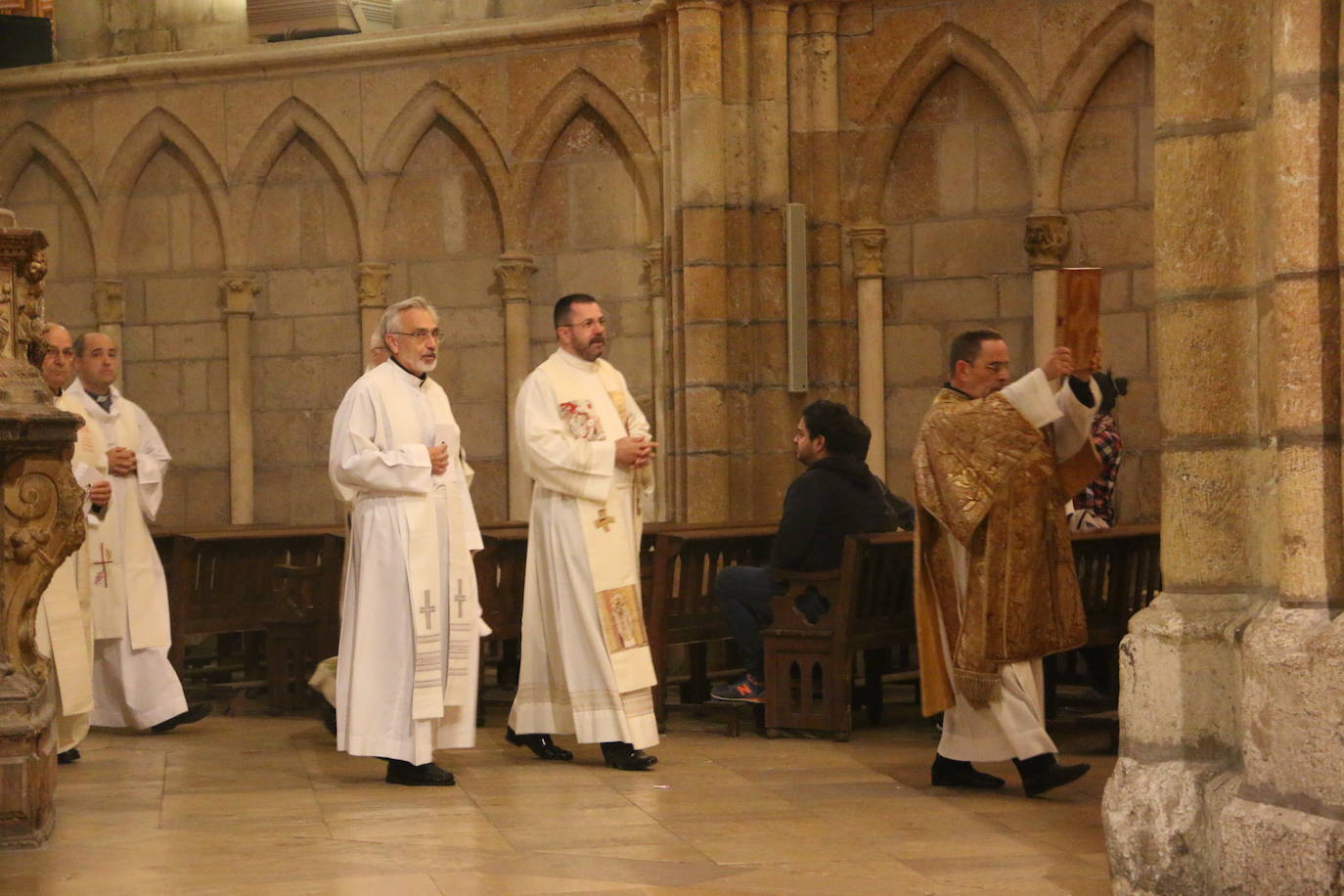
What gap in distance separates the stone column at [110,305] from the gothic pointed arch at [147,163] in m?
0.08

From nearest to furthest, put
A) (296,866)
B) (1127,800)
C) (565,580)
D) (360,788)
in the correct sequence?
(1127,800)
(296,866)
(360,788)
(565,580)

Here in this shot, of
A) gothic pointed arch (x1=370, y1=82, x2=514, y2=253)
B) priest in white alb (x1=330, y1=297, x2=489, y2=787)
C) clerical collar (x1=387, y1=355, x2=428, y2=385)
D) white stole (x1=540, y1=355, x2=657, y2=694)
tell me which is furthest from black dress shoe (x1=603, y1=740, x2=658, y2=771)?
gothic pointed arch (x1=370, y1=82, x2=514, y2=253)

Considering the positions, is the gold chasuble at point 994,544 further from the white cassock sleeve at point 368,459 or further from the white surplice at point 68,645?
the white surplice at point 68,645

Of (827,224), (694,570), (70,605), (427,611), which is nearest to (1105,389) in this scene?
(427,611)

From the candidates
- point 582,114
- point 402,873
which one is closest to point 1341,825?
point 402,873

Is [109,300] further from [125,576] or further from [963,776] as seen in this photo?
[963,776]

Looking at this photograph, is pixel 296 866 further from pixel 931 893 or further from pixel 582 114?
pixel 582 114

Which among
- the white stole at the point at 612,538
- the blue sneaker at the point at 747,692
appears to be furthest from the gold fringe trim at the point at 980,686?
the blue sneaker at the point at 747,692

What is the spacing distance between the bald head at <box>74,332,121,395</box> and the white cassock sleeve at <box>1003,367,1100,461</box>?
150 inches

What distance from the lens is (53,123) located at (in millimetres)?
11555

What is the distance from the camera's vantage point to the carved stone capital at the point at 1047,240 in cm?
979

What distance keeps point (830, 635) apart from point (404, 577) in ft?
5.92

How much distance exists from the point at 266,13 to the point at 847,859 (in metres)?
7.73

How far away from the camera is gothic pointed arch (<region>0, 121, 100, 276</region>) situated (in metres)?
11.6
